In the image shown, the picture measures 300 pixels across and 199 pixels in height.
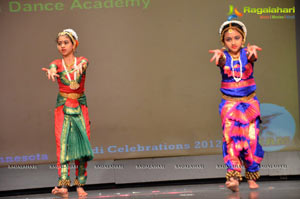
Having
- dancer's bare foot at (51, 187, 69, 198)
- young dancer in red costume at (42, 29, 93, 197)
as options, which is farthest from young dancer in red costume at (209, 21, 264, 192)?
dancer's bare foot at (51, 187, 69, 198)

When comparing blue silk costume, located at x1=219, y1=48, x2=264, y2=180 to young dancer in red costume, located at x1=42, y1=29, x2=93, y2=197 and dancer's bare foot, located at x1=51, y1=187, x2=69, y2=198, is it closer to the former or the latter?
young dancer in red costume, located at x1=42, y1=29, x2=93, y2=197

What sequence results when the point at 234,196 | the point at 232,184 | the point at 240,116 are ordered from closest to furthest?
the point at 234,196, the point at 232,184, the point at 240,116

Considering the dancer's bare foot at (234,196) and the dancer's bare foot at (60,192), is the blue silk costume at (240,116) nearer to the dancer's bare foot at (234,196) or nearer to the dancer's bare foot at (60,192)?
the dancer's bare foot at (234,196)

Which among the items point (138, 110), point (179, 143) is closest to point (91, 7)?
point (138, 110)

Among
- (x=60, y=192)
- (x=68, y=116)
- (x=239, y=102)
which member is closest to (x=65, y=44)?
(x=68, y=116)

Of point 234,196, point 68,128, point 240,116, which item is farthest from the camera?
point 68,128

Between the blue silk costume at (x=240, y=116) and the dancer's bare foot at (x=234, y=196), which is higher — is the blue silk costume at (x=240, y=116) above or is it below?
above

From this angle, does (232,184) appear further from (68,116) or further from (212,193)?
(68,116)

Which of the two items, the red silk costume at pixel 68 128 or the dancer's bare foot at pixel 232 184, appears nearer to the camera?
the dancer's bare foot at pixel 232 184

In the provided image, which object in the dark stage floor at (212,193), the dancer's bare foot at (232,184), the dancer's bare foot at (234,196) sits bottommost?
the dark stage floor at (212,193)

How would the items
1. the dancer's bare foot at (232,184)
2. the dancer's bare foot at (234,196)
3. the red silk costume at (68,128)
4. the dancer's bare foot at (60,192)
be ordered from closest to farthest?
1. the dancer's bare foot at (234,196)
2. the dancer's bare foot at (232,184)
3. the dancer's bare foot at (60,192)
4. the red silk costume at (68,128)

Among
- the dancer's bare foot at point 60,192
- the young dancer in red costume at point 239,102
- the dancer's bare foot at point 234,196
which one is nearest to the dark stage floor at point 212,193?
the dancer's bare foot at point 234,196

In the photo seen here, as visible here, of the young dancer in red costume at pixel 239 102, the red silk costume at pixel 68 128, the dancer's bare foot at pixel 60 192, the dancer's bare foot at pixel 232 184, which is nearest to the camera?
the dancer's bare foot at pixel 232 184

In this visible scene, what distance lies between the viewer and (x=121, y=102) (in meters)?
7.54
